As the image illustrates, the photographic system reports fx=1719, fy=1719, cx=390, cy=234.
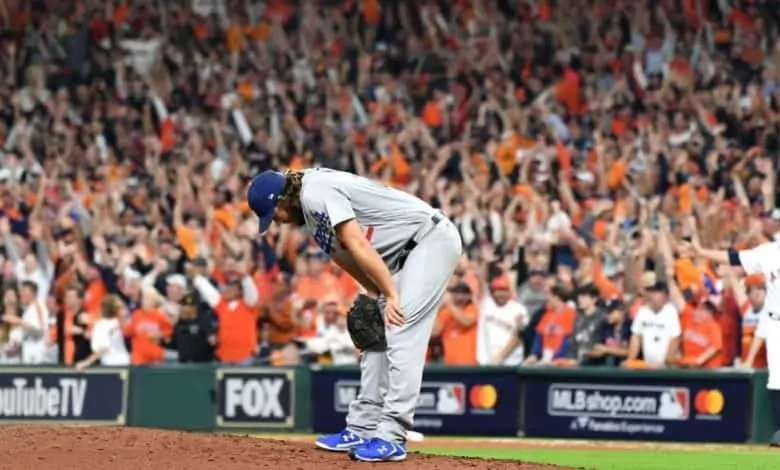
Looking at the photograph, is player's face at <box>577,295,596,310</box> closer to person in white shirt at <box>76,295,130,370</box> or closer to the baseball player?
person in white shirt at <box>76,295,130,370</box>

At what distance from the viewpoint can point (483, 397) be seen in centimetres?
1747

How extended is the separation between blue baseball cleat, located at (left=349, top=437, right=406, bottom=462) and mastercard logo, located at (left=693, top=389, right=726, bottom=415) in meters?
7.28

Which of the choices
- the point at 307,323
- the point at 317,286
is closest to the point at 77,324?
the point at 307,323

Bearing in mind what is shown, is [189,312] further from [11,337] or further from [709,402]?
[709,402]

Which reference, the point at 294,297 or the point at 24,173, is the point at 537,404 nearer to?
the point at 294,297

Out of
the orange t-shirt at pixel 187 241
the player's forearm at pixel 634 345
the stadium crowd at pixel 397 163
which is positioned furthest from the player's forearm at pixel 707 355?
the orange t-shirt at pixel 187 241

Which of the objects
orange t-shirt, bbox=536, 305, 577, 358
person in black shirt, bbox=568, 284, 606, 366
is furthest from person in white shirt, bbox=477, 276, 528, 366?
person in black shirt, bbox=568, 284, 606, 366

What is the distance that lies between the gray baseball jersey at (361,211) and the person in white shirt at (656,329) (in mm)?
6803

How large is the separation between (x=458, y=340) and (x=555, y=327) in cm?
108

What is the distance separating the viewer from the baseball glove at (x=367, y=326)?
397 inches

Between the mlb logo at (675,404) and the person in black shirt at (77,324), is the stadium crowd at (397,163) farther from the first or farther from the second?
the mlb logo at (675,404)

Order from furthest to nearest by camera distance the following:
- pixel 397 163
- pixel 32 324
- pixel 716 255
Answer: pixel 397 163 < pixel 32 324 < pixel 716 255

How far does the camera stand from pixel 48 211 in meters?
21.9

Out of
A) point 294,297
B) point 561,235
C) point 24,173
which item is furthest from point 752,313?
point 24,173
